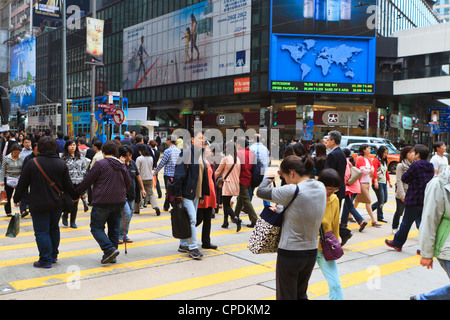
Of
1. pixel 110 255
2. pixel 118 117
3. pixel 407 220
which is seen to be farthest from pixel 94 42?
pixel 407 220

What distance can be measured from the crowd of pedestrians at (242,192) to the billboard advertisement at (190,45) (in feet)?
106

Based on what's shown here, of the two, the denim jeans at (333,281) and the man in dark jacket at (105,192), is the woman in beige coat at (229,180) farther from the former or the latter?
the denim jeans at (333,281)

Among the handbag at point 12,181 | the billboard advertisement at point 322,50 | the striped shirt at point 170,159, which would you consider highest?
the billboard advertisement at point 322,50

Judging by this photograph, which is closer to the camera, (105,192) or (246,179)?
(105,192)

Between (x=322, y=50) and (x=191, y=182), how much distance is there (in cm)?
3545

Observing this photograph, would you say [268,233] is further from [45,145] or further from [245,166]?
[245,166]

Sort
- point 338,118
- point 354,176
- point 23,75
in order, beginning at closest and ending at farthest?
point 354,176 → point 338,118 → point 23,75

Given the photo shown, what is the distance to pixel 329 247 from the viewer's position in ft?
13.0

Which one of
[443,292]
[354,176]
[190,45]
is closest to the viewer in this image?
[443,292]

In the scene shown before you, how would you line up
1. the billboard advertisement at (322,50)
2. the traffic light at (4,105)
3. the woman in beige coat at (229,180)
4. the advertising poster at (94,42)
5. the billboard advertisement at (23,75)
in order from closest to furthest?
the traffic light at (4,105)
the woman in beige coat at (229,180)
the advertising poster at (94,42)
the billboard advertisement at (322,50)
the billboard advertisement at (23,75)

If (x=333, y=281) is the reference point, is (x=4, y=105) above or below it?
above

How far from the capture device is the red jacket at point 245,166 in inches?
342

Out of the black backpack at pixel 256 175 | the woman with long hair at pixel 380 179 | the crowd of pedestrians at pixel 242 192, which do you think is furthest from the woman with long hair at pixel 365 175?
the black backpack at pixel 256 175

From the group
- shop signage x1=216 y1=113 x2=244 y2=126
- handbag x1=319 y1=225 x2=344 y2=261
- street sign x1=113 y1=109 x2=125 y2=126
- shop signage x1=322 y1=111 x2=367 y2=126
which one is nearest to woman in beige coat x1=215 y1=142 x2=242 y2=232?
handbag x1=319 y1=225 x2=344 y2=261
